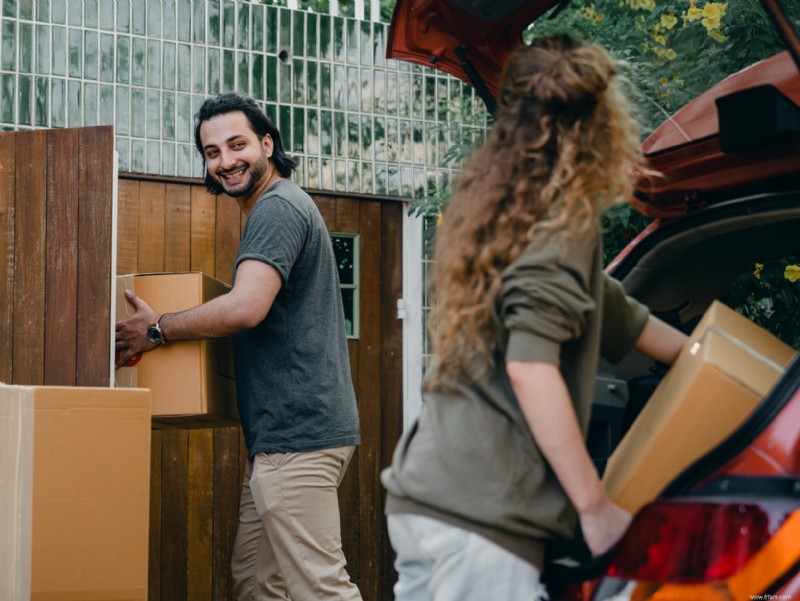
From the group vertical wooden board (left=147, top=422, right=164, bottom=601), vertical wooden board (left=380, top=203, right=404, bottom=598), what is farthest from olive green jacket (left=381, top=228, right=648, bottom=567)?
vertical wooden board (left=380, top=203, right=404, bottom=598)

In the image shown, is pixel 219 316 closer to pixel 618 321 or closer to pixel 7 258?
pixel 7 258

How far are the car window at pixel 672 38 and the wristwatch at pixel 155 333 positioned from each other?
5.88ft

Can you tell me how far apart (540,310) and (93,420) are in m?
1.70

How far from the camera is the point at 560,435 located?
2.13m

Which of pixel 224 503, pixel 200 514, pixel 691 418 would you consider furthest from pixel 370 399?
pixel 691 418

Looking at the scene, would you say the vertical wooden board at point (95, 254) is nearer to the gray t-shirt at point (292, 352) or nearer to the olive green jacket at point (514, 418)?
the gray t-shirt at point (292, 352)

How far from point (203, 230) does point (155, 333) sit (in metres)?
2.29

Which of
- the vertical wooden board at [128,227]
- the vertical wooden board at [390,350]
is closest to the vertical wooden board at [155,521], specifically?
the vertical wooden board at [128,227]

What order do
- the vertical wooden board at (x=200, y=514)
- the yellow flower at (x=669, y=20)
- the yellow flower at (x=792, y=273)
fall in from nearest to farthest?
A: the yellow flower at (x=792, y=273), the yellow flower at (x=669, y=20), the vertical wooden board at (x=200, y=514)

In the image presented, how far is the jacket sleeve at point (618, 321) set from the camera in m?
2.51

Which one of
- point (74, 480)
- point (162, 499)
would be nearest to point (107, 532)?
point (74, 480)

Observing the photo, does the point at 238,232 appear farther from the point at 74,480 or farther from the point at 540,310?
the point at 540,310

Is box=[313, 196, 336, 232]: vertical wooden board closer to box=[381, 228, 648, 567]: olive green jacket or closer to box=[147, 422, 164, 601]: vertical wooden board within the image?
box=[147, 422, 164, 601]: vertical wooden board

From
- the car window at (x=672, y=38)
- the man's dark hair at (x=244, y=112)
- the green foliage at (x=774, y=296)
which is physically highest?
the car window at (x=672, y=38)
